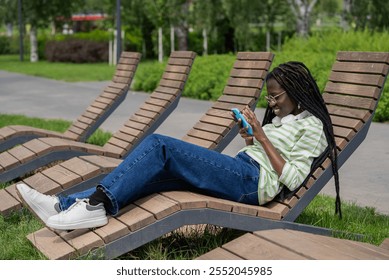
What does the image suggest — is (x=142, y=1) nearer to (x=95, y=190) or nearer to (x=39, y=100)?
(x=39, y=100)

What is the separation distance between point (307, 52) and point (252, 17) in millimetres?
15024

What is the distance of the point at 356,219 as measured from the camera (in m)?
5.60

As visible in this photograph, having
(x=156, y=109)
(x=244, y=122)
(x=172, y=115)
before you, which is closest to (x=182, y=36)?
(x=172, y=115)

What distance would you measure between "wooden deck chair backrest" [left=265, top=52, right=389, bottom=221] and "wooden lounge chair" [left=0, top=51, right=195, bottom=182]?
259 centimetres

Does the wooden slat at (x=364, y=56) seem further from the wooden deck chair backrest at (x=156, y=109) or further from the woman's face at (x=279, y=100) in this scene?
the wooden deck chair backrest at (x=156, y=109)

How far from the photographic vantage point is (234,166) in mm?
4500

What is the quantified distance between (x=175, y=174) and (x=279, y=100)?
88cm

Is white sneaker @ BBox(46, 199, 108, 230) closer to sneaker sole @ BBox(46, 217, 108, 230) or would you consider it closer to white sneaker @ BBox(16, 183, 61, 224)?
sneaker sole @ BBox(46, 217, 108, 230)

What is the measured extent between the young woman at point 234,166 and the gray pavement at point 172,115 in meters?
1.86

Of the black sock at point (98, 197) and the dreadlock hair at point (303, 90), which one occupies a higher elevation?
the dreadlock hair at point (303, 90)

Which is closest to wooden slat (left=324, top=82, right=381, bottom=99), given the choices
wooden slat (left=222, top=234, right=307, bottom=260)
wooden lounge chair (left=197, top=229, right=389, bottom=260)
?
wooden lounge chair (left=197, top=229, right=389, bottom=260)

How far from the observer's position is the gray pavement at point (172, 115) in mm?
7090

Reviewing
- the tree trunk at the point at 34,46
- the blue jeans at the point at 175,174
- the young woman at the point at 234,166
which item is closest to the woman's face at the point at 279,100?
the young woman at the point at 234,166
